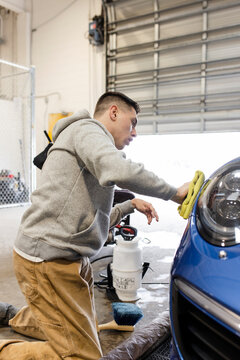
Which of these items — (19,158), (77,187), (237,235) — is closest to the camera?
(237,235)

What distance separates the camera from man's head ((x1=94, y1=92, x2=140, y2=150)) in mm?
1490

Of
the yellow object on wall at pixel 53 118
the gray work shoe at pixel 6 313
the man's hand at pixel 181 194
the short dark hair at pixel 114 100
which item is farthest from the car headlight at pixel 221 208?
the yellow object on wall at pixel 53 118

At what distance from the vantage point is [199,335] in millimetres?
809

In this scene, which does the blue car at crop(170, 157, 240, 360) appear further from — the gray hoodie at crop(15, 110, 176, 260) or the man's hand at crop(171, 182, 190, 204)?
the gray hoodie at crop(15, 110, 176, 260)

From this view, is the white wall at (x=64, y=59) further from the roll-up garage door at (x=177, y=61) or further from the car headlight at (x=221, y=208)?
the car headlight at (x=221, y=208)

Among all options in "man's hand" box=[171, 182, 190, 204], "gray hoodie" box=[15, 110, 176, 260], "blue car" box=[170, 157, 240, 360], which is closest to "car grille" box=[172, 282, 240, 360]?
"blue car" box=[170, 157, 240, 360]

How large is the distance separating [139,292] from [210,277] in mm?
1745

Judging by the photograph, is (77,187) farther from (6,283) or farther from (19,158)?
(19,158)

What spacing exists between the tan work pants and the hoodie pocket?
0.11 meters

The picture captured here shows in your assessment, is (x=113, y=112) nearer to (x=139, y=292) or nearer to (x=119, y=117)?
(x=119, y=117)

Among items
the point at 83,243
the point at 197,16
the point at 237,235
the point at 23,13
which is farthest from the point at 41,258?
the point at 23,13

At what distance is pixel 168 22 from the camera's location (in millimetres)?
5949

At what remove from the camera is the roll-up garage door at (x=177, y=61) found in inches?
210

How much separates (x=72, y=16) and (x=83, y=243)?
708 cm
